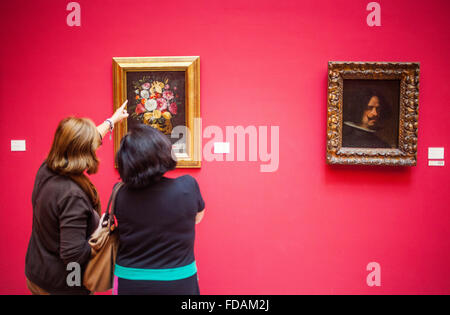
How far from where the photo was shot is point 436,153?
2039 mm

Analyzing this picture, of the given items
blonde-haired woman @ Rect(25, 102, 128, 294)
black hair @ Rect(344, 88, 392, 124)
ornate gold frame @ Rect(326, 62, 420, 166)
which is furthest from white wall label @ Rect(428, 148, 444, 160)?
blonde-haired woman @ Rect(25, 102, 128, 294)

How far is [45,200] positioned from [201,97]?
4.08 feet

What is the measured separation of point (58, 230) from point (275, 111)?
5.09 ft

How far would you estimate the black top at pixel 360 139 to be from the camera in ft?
6.56

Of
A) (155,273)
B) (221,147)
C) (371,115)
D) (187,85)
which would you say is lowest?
(155,273)

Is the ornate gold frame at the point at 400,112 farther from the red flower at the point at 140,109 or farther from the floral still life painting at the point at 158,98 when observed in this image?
Answer: the red flower at the point at 140,109

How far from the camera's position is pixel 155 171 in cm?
113

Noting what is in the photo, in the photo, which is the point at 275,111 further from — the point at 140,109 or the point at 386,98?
the point at 140,109

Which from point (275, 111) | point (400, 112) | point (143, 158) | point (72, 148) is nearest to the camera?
point (143, 158)

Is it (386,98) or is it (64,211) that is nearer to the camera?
(64,211)

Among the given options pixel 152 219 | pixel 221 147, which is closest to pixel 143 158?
pixel 152 219

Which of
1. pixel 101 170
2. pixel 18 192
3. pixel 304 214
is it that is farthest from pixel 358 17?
pixel 18 192

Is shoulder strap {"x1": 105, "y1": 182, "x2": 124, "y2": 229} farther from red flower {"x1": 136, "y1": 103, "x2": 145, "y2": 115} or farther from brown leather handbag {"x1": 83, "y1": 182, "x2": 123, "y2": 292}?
red flower {"x1": 136, "y1": 103, "x2": 145, "y2": 115}

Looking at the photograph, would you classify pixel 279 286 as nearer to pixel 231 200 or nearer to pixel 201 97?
pixel 231 200
